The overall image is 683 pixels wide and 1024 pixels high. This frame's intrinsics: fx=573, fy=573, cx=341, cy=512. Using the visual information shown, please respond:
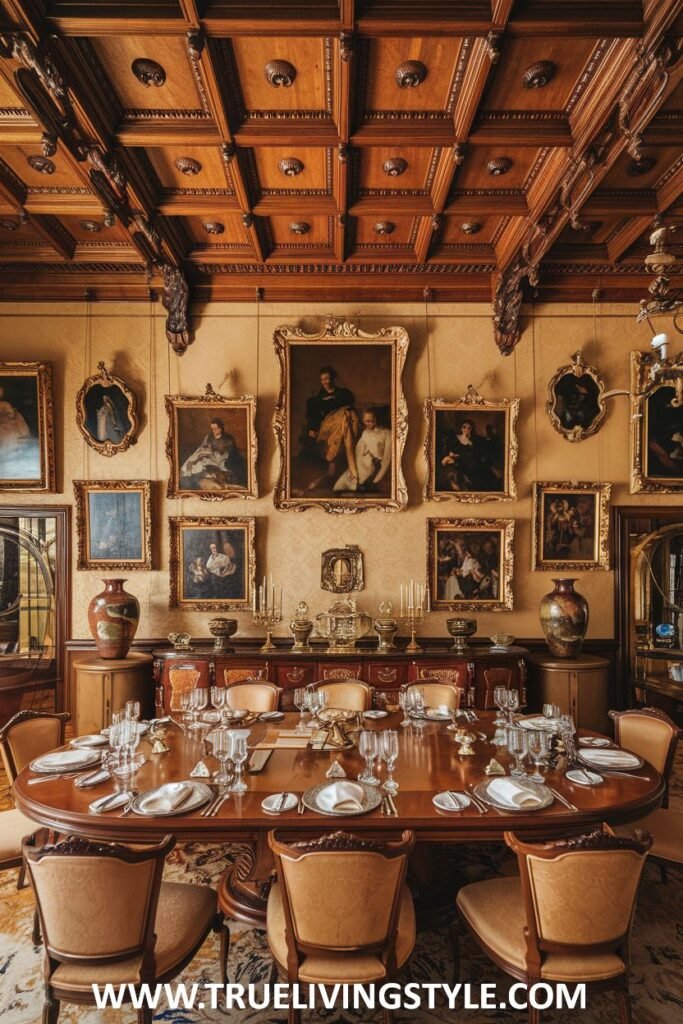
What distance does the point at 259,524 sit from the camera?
6852 millimetres

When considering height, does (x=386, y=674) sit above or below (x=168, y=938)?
above

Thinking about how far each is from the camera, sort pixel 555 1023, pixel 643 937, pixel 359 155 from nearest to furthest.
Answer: pixel 555 1023 < pixel 643 937 < pixel 359 155

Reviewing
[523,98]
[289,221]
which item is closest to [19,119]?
[289,221]

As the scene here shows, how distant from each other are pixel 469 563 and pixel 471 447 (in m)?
1.38

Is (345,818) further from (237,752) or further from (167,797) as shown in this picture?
(167,797)

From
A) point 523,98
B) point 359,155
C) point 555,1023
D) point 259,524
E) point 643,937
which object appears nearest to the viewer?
point 555,1023

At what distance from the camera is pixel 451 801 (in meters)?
2.88

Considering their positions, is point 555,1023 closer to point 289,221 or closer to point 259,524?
point 259,524

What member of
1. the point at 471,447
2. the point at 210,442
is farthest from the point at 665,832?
the point at 210,442

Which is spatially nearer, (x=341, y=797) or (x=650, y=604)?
(x=341, y=797)

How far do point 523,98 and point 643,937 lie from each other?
5.66 m

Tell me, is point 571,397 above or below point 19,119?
below

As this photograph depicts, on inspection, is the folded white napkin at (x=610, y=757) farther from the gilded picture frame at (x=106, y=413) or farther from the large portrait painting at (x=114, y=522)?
the gilded picture frame at (x=106, y=413)

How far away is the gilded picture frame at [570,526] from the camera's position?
6848 millimetres
